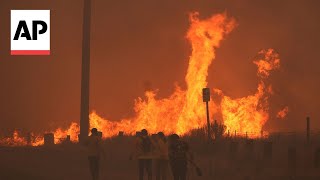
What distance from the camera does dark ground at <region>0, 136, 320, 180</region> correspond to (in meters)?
25.3

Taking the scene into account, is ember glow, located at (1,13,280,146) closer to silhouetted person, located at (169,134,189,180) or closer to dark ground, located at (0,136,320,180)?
dark ground, located at (0,136,320,180)

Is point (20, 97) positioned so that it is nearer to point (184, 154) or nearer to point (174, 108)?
point (174, 108)

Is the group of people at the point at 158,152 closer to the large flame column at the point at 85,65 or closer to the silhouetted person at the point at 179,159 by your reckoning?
the silhouetted person at the point at 179,159

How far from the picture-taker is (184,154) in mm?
19281

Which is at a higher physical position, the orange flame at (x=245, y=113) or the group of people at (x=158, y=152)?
the orange flame at (x=245, y=113)

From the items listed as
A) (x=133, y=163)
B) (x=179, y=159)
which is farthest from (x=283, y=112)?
(x=179, y=159)

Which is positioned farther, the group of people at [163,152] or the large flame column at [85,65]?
the large flame column at [85,65]

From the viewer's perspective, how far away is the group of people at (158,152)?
19.3 meters

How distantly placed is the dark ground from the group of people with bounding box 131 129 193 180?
371 centimetres

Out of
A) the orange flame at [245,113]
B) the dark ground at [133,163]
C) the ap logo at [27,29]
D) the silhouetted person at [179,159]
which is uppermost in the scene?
the ap logo at [27,29]

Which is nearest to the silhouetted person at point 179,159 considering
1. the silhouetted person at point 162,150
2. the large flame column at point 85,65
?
the silhouetted person at point 162,150

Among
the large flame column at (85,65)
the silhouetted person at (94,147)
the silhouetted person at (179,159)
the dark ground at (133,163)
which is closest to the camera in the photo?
the silhouetted person at (179,159)

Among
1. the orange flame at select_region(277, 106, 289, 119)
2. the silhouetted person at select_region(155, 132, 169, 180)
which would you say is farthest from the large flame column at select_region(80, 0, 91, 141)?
the orange flame at select_region(277, 106, 289, 119)

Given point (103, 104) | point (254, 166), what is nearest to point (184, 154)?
point (254, 166)
